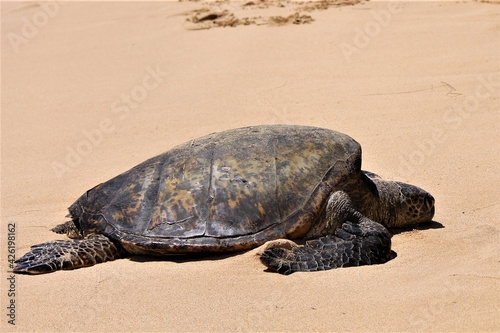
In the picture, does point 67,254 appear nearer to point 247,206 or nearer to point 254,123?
point 247,206

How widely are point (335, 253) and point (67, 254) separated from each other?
188 centimetres

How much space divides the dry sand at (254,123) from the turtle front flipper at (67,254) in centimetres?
10

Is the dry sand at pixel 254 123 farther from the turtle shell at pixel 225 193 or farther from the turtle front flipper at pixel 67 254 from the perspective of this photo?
the turtle shell at pixel 225 193

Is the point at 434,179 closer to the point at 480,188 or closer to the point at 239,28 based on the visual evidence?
the point at 480,188

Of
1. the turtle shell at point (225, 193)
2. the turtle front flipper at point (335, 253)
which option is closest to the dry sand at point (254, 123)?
the turtle front flipper at point (335, 253)

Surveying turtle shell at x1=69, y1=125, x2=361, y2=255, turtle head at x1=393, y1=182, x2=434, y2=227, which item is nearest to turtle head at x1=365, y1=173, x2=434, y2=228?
turtle head at x1=393, y1=182, x2=434, y2=227

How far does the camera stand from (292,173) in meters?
4.70

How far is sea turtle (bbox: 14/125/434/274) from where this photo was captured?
4.44 metres

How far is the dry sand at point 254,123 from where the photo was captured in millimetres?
3607

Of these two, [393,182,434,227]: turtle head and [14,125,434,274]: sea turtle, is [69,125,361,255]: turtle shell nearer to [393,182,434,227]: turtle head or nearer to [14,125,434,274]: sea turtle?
[14,125,434,274]: sea turtle

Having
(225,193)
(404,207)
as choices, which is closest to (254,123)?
(404,207)

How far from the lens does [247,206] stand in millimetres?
4555

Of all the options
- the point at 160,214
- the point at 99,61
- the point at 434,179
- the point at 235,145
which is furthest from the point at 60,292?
the point at 99,61

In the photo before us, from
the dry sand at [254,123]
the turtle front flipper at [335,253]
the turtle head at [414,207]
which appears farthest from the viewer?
the turtle head at [414,207]
